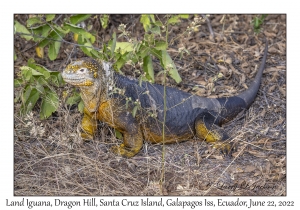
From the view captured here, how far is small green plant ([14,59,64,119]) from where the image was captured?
658 cm

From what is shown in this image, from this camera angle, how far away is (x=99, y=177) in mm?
5914

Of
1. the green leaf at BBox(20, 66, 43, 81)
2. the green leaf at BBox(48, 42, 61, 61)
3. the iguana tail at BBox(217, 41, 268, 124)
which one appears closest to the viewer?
the green leaf at BBox(20, 66, 43, 81)

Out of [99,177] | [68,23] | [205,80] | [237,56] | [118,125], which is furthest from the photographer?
[237,56]

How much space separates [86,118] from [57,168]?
88cm

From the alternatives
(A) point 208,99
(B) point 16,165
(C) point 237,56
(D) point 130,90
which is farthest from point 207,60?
(B) point 16,165

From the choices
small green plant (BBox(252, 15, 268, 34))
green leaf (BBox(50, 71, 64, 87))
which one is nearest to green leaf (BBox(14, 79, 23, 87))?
green leaf (BBox(50, 71, 64, 87))

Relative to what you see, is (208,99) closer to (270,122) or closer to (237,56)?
(270,122)

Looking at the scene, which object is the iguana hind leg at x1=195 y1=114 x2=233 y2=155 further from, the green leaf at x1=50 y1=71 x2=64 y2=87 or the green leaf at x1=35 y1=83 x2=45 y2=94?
the green leaf at x1=35 y1=83 x2=45 y2=94

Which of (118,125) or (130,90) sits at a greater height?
(130,90)

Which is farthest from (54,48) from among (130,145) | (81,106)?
(130,145)

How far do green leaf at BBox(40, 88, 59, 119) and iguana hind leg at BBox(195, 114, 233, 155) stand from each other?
6.10ft

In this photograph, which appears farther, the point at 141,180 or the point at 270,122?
the point at 270,122

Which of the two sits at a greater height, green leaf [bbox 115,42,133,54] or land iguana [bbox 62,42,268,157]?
green leaf [bbox 115,42,133,54]

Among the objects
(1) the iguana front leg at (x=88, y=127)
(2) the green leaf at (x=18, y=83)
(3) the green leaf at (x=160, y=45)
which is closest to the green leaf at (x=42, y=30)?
(2) the green leaf at (x=18, y=83)
